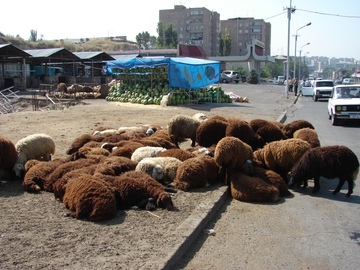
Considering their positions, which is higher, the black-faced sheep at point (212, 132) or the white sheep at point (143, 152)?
the black-faced sheep at point (212, 132)

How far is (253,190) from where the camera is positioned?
6.53 metres

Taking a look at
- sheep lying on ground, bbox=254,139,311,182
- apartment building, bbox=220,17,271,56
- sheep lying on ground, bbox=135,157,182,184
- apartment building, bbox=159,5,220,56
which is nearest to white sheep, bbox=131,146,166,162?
sheep lying on ground, bbox=135,157,182,184

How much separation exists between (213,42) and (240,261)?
142 m

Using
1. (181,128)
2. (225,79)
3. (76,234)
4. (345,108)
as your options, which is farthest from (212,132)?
(225,79)

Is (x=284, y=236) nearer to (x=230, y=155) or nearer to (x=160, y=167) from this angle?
(x=230, y=155)

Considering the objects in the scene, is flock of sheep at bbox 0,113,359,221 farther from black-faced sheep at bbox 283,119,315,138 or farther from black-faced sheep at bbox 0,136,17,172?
black-faced sheep at bbox 283,119,315,138

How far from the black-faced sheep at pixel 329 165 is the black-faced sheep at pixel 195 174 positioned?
1.50 meters

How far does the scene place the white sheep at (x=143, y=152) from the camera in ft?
24.4

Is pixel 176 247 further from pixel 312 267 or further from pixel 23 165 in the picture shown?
pixel 23 165

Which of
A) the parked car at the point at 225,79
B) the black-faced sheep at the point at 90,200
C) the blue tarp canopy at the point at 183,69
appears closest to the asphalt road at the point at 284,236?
the black-faced sheep at the point at 90,200

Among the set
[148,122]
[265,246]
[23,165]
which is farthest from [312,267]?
[148,122]

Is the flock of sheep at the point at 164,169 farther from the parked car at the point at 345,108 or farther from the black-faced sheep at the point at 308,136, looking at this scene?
the parked car at the point at 345,108

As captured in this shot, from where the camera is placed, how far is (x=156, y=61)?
23.0 meters

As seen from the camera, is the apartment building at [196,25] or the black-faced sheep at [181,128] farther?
the apartment building at [196,25]
